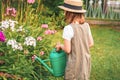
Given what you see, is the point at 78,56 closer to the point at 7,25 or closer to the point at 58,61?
the point at 58,61

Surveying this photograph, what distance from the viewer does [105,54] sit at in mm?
9305

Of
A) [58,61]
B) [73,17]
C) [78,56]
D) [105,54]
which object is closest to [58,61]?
[58,61]

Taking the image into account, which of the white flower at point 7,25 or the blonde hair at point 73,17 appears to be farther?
the white flower at point 7,25

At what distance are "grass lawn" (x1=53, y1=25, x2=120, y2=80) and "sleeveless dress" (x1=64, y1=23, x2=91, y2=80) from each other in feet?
7.84

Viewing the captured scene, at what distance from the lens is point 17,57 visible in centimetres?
539

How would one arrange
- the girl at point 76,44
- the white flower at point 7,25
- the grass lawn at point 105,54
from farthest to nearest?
the grass lawn at point 105,54 → the white flower at point 7,25 → the girl at point 76,44

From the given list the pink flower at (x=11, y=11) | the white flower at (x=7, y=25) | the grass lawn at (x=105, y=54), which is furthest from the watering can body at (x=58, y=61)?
the grass lawn at (x=105, y=54)

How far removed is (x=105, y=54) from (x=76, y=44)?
4520mm

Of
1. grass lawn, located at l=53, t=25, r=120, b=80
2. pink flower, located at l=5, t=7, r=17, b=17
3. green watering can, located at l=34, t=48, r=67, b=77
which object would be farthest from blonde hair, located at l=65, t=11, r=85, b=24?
grass lawn, located at l=53, t=25, r=120, b=80

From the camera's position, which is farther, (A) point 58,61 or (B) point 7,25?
(B) point 7,25

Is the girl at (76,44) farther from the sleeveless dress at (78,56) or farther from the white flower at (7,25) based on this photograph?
the white flower at (7,25)

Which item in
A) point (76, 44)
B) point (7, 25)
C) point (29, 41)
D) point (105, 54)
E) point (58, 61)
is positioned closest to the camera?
point (76, 44)

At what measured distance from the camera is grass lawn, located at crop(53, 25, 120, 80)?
757cm

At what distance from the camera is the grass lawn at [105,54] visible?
7.57 m
